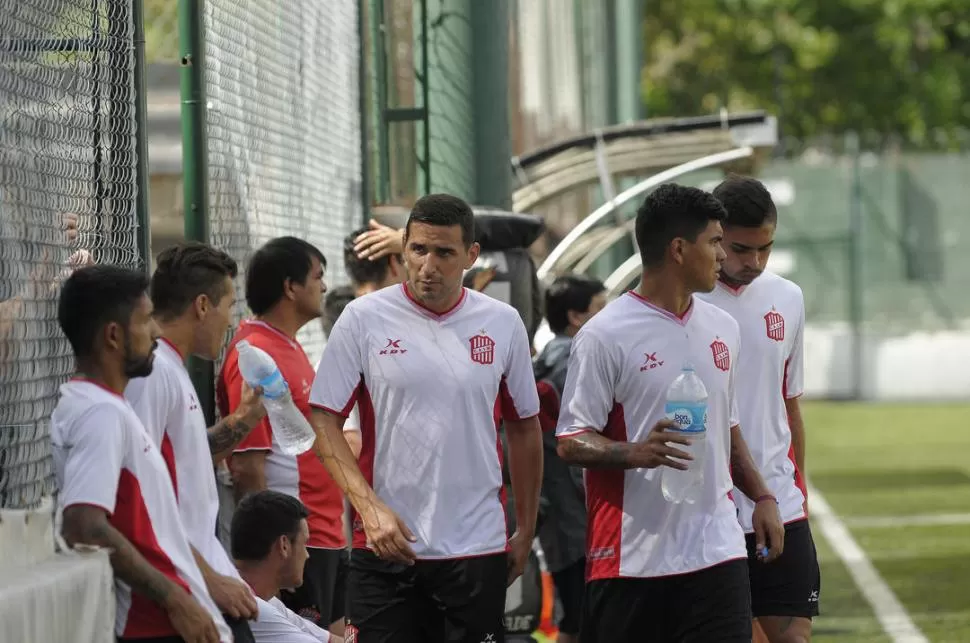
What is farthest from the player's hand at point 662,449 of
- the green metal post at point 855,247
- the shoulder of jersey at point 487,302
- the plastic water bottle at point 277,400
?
the green metal post at point 855,247

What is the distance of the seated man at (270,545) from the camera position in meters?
5.85

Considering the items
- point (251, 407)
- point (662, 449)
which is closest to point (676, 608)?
point (662, 449)

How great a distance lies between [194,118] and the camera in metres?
6.64

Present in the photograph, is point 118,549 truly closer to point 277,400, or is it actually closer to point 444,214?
point 277,400

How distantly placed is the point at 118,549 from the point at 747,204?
3046 mm

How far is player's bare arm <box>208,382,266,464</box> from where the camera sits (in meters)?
5.84

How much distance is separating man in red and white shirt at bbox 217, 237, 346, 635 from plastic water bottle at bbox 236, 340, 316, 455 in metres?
0.12

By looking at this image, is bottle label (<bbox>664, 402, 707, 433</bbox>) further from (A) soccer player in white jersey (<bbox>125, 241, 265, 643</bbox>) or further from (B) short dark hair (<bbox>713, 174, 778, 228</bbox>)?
(A) soccer player in white jersey (<bbox>125, 241, 265, 643</bbox>)

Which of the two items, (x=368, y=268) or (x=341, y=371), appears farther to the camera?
(x=368, y=268)

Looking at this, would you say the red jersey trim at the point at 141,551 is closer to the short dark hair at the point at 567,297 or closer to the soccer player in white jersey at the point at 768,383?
the soccer player in white jersey at the point at 768,383

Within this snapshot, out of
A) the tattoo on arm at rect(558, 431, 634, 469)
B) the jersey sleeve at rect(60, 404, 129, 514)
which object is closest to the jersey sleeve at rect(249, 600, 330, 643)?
the tattoo on arm at rect(558, 431, 634, 469)

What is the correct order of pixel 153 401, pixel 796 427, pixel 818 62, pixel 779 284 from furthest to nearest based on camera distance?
pixel 818 62 → pixel 796 427 → pixel 779 284 → pixel 153 401

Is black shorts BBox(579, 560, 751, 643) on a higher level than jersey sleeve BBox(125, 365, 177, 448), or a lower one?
lower

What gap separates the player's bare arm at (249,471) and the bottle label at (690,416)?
5.51 ft
